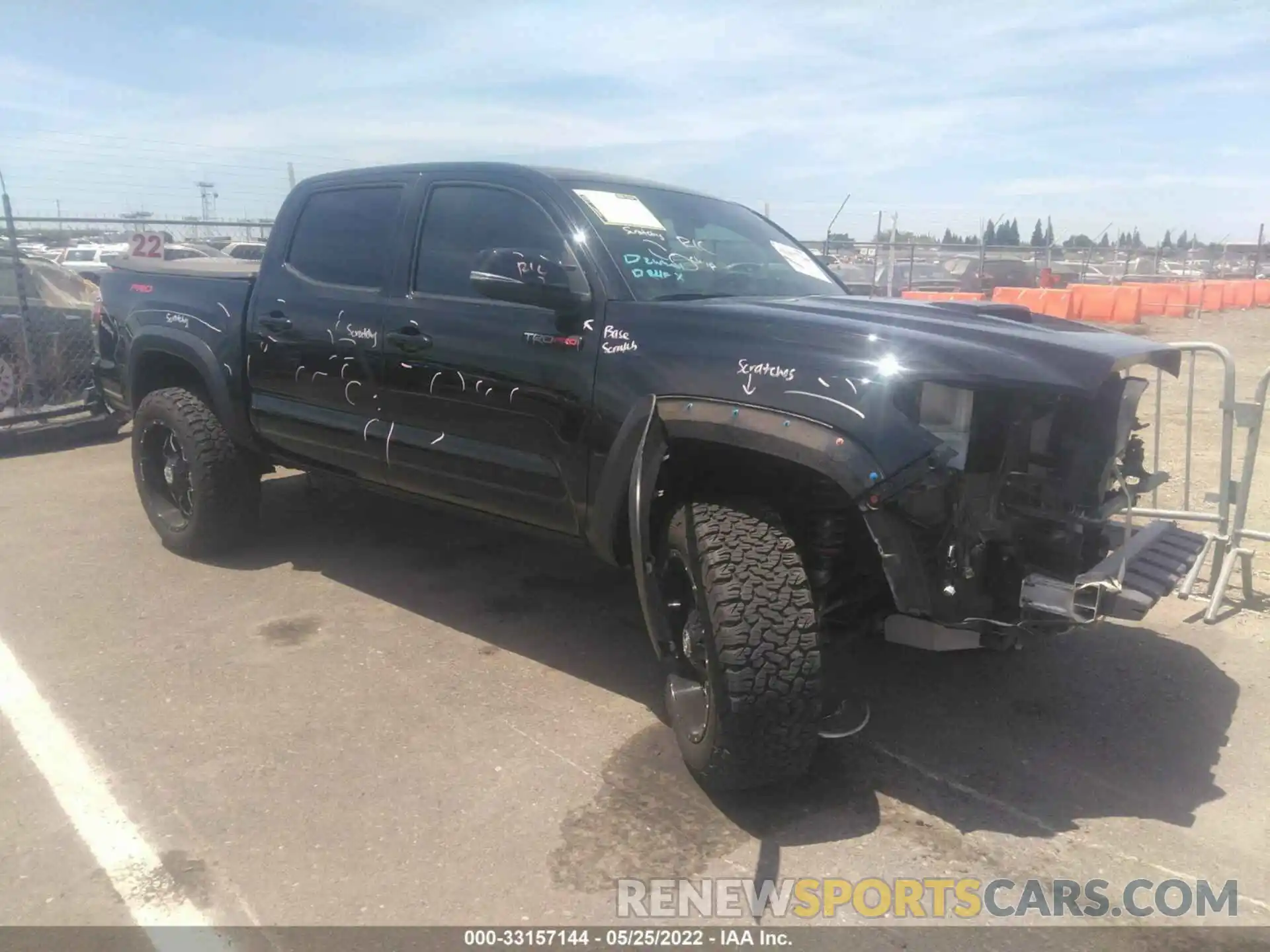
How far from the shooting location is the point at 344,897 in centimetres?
265

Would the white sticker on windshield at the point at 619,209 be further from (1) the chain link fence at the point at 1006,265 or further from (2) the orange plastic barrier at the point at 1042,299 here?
(2) the orange plastic barrier at the point at 1042,299

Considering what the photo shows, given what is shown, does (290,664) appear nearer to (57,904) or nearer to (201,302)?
(57,904)

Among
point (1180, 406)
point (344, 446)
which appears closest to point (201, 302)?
point (344, 446)

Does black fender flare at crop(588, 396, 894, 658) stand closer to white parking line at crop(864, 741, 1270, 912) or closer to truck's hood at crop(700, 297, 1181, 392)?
truck's hood at crop(700, 297, 1181, 392)

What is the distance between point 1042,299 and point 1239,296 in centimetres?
953

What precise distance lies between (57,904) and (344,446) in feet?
7.37

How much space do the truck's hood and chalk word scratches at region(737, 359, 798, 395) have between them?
91 mm

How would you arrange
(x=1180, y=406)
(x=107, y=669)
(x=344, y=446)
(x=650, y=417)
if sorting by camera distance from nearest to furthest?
(x=650, y=417), (x=107, y=669), (x=344, y=446), (x=1180, y=406)

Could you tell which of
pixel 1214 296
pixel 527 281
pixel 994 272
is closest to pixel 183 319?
pixel 527 281

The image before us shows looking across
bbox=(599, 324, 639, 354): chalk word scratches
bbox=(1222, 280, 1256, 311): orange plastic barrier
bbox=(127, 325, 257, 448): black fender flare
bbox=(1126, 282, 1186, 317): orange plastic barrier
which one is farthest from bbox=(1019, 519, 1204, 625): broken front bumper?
bbox=(1222, 280, 1256, 311): orange plastic barrier

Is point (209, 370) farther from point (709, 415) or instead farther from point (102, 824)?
point (709, 415)

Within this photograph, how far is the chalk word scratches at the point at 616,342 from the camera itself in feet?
11.0

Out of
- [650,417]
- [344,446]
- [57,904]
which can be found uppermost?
[650,417]

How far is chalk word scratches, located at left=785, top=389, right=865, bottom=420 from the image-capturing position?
2.72m
